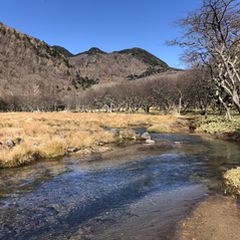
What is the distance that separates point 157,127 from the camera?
47.1 metres

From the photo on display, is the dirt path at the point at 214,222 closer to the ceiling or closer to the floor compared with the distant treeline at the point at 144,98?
closer to the floor

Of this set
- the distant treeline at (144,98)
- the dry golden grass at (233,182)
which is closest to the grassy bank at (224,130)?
the dry golden grass at (233,182)

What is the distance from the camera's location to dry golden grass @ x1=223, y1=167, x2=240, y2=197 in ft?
44.1

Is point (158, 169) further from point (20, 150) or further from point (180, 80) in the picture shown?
point (180, 80)

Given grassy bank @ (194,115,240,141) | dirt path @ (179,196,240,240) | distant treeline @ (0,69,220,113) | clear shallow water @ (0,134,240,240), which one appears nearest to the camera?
dirt path @ (179,196,240,240)

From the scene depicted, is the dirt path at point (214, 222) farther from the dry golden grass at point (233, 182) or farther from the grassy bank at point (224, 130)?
the grassy bank at point (224, 130)

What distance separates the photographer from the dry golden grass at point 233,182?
13450mm

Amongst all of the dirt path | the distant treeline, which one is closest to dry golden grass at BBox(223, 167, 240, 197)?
the dirt path

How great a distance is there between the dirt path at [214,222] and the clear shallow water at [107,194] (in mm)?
421

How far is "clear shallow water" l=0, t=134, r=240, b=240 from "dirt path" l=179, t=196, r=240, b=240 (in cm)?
42

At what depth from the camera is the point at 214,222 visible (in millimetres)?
10055

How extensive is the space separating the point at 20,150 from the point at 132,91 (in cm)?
11745

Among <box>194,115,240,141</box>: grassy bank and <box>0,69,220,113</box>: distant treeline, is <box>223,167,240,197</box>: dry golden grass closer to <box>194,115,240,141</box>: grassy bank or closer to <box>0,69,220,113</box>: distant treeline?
<box>194,115,240,141</box>: grassy bank

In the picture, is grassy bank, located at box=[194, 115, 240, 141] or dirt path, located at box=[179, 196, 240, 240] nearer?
dirt path, located at box=[179, 196, 240, 240]
